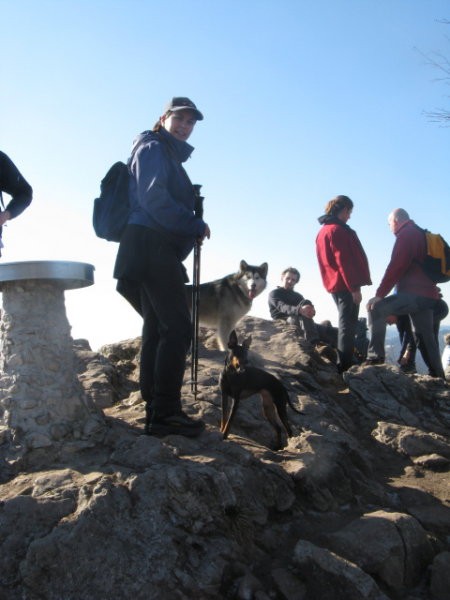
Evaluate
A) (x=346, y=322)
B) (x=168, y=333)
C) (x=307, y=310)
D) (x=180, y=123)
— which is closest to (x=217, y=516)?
(x=168, y=333)

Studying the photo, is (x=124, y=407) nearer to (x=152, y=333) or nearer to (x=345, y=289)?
(x=152, y=333)

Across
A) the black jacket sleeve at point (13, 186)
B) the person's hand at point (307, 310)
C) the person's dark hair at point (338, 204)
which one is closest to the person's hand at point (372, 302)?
the person's dark hair at point (338, 204)

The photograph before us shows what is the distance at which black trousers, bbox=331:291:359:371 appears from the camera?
7.37m

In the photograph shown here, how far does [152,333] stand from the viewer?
4.46m

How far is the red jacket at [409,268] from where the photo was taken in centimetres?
743

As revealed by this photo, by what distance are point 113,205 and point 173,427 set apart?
5.84 feet

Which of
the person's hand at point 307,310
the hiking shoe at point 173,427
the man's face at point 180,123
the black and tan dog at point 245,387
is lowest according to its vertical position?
the hiking shoe at point 173,427

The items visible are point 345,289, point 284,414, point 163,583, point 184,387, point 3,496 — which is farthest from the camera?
point 345,289

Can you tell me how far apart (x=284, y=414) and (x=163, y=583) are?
7.61 ft

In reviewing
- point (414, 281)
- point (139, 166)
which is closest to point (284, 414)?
point (139, 166)

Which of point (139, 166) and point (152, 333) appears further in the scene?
point (152, 333)

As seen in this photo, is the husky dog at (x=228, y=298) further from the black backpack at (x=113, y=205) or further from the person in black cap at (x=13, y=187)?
the black backpack at (x=113, y=205)

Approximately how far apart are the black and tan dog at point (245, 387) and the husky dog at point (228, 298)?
4143 mm

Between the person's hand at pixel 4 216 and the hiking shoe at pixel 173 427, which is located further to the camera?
the person's hand at pixel 4 216
